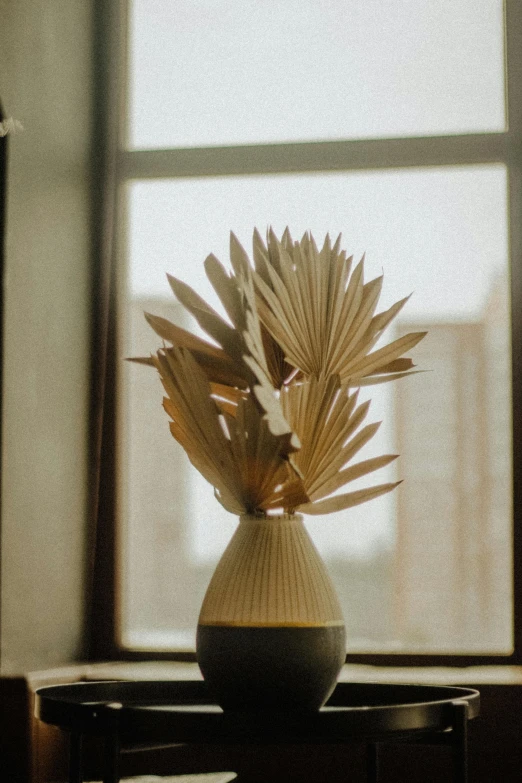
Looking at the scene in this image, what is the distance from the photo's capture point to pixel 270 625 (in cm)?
109

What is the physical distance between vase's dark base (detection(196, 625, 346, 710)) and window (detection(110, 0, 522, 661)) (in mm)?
1831

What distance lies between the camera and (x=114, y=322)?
10.4ft

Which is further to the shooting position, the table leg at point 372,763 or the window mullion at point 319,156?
the window mullion at point 319,156

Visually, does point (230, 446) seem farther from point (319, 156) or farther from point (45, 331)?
point (319, 156)

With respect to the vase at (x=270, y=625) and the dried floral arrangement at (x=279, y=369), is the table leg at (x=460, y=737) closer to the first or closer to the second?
the vase at (x=270, y=625)

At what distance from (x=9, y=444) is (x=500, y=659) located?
4.75ft

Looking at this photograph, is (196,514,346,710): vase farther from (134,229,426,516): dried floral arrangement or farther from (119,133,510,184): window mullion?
(119,133,510,184): window mullion

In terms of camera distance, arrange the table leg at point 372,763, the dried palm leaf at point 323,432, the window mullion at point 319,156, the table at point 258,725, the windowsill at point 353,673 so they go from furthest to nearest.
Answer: the window mullion at point 319,156 → the windowsill at point 353,673 → the table leg at point 372,763 → the dried palm leaf at point 323,432 → the table at point 258,725

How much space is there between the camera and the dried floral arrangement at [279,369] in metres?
1.12

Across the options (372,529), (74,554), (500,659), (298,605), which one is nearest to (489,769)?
(500,659)

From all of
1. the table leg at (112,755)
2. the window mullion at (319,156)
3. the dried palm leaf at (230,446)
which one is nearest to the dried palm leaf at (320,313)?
the dried palm leaf at (230,446)

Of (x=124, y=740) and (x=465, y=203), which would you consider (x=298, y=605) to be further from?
(x=465, y=203)

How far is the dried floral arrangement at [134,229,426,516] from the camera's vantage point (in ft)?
3.69

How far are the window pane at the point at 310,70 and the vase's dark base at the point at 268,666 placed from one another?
234 centimetres
